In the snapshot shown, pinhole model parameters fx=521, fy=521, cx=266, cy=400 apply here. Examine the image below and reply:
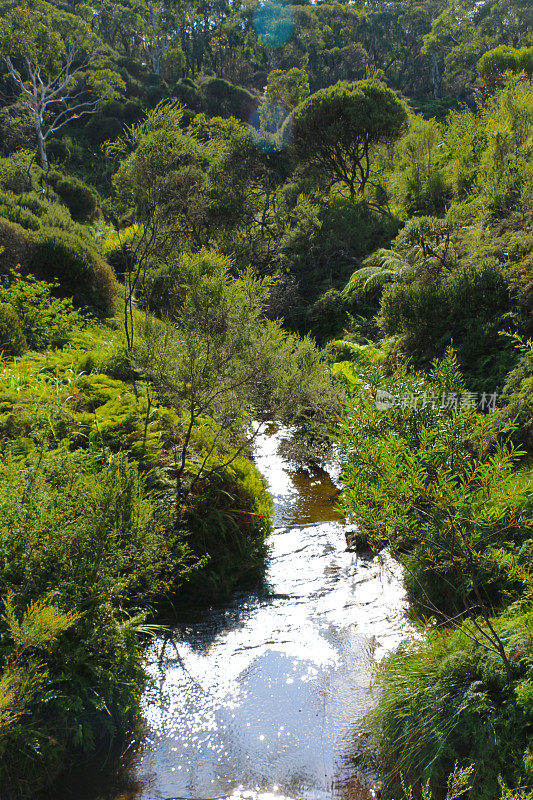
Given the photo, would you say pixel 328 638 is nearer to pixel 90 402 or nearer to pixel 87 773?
pixel 87 773

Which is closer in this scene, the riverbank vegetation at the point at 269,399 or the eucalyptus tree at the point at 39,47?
the riverbank vegetation at the point at 269,399

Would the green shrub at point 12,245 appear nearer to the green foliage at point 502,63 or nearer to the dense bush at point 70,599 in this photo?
the dense bush at point 70,599

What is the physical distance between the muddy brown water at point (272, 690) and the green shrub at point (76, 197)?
58.4 feet

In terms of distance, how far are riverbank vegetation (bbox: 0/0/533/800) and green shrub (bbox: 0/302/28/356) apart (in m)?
0.03

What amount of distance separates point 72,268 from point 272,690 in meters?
9.98

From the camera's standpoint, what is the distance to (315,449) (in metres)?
8.09

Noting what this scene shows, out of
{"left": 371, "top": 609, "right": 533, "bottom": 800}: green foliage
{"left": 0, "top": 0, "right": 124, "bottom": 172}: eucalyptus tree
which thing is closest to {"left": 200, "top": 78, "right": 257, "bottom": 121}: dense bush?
{"left": 0, "top": 0, "right": 124, "bottom": 172}: eucalyptus tree

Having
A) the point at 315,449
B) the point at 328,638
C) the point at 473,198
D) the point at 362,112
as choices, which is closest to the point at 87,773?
the point at 328,638

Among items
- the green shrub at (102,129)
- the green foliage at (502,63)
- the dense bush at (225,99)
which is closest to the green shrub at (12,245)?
the green shrub at (102,129)

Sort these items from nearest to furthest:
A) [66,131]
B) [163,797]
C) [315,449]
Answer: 1. [163,797]
2. [315,449]
3. [66,131]

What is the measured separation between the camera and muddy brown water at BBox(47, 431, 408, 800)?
10.4ft

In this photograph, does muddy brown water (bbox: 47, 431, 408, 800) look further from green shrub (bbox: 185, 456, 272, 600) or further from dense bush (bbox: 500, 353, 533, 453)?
→ dense bush (bbox: 500, 353, 533, 453)

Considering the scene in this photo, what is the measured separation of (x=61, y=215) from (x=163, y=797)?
14335mm

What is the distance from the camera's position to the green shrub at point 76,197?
19.4 m
